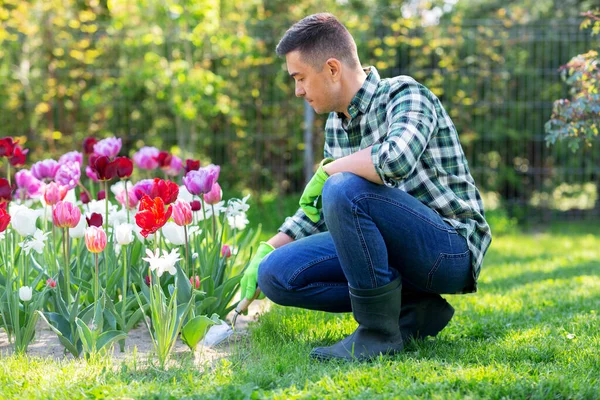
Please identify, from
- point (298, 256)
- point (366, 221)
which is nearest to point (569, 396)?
point (366, 221)

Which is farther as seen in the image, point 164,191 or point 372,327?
point 164,191

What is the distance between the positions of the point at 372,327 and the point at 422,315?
0.31 metres

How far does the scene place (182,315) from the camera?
2.52 meters

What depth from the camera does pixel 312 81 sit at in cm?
260

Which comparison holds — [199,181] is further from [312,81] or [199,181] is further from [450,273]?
[450,273]

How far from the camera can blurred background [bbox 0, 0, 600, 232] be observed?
23.1 ft

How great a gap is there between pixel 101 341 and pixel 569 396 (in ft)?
4.74

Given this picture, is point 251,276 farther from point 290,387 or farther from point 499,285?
point 499,285

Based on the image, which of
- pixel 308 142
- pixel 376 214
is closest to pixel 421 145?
pixel 376 214

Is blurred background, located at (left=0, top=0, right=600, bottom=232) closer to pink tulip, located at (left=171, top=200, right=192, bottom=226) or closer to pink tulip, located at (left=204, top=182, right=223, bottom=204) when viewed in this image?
pink tulip, located at (left=204, top=182, right=223, bottom=204)

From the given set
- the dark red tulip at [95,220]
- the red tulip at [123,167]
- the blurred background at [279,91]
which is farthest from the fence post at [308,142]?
the dark red tulip at [95,220]

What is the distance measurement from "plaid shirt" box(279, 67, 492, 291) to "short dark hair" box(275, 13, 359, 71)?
15 cm

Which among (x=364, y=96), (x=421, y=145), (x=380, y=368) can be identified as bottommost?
(x=380, y=368)

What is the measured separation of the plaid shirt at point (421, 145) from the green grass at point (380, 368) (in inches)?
13.7
